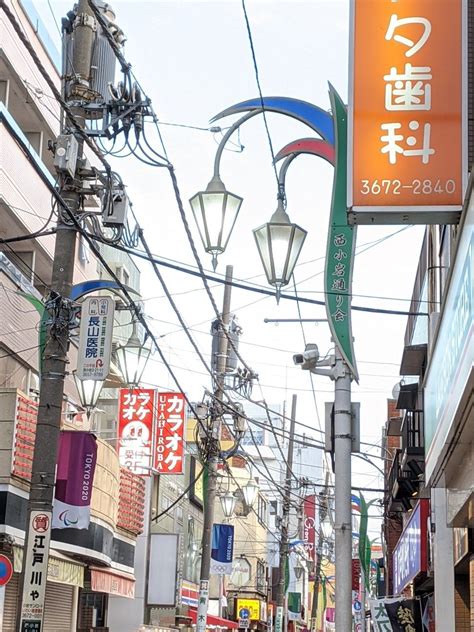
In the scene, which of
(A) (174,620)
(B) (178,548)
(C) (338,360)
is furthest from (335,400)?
(A) (174,620)

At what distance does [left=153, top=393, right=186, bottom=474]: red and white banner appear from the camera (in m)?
29.3

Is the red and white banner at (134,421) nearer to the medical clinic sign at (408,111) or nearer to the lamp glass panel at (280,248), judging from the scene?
the lamp glass panel at (280,248)

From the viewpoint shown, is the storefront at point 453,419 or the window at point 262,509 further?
the window at point 262,509

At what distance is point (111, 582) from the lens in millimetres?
24656

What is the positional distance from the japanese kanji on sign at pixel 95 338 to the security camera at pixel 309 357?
286 cm

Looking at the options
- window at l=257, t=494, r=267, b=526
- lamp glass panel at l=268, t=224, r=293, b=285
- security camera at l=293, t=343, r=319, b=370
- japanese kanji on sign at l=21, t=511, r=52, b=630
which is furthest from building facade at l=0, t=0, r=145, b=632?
window at l=257, t=494, r=267, b=526

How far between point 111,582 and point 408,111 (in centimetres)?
1849

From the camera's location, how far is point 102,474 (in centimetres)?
2230

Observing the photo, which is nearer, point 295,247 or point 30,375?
point 295,247

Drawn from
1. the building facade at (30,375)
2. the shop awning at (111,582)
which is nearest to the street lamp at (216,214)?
the building facade at (30,375)

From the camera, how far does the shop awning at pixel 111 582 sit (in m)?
23.0

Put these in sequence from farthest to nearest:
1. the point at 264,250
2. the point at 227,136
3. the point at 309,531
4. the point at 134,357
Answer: the point at 309,531, the point at 134,357, the point at 227,136, the point at 264,250

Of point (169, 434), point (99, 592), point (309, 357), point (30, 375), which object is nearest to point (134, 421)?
point (169, 434)

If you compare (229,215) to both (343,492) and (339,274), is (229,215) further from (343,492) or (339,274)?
(343,492)
